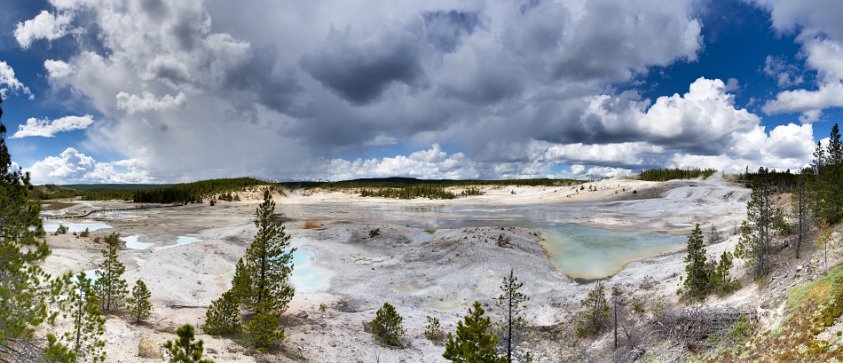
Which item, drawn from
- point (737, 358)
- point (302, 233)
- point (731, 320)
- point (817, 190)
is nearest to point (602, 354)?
point (731, 320)

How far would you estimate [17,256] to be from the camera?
9844 mm

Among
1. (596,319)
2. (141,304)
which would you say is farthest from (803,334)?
(141,304)

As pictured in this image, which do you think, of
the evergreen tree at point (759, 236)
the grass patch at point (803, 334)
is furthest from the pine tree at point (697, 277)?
the grass patch at point (803, 334)

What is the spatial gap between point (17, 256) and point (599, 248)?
40.7 meters

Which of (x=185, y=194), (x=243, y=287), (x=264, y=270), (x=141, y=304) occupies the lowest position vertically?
(x=141, y=304)

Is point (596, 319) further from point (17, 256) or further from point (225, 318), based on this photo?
point (17, 256)

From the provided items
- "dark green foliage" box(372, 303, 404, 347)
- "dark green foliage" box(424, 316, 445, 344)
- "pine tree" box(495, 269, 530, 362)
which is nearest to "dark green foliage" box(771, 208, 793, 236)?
"pine tree" box(495, 269, 530, 362)

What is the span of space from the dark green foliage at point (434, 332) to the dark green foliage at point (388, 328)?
1.61m

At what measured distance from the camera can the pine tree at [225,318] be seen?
1652 cm

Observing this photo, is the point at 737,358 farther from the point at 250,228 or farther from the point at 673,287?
the point at 250,228

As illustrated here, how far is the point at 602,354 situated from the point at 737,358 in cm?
649

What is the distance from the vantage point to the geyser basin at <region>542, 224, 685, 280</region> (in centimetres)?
3262

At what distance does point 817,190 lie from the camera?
21.1 m

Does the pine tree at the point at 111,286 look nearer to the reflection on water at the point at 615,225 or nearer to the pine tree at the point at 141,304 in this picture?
the pine tree at the point at 141,304
